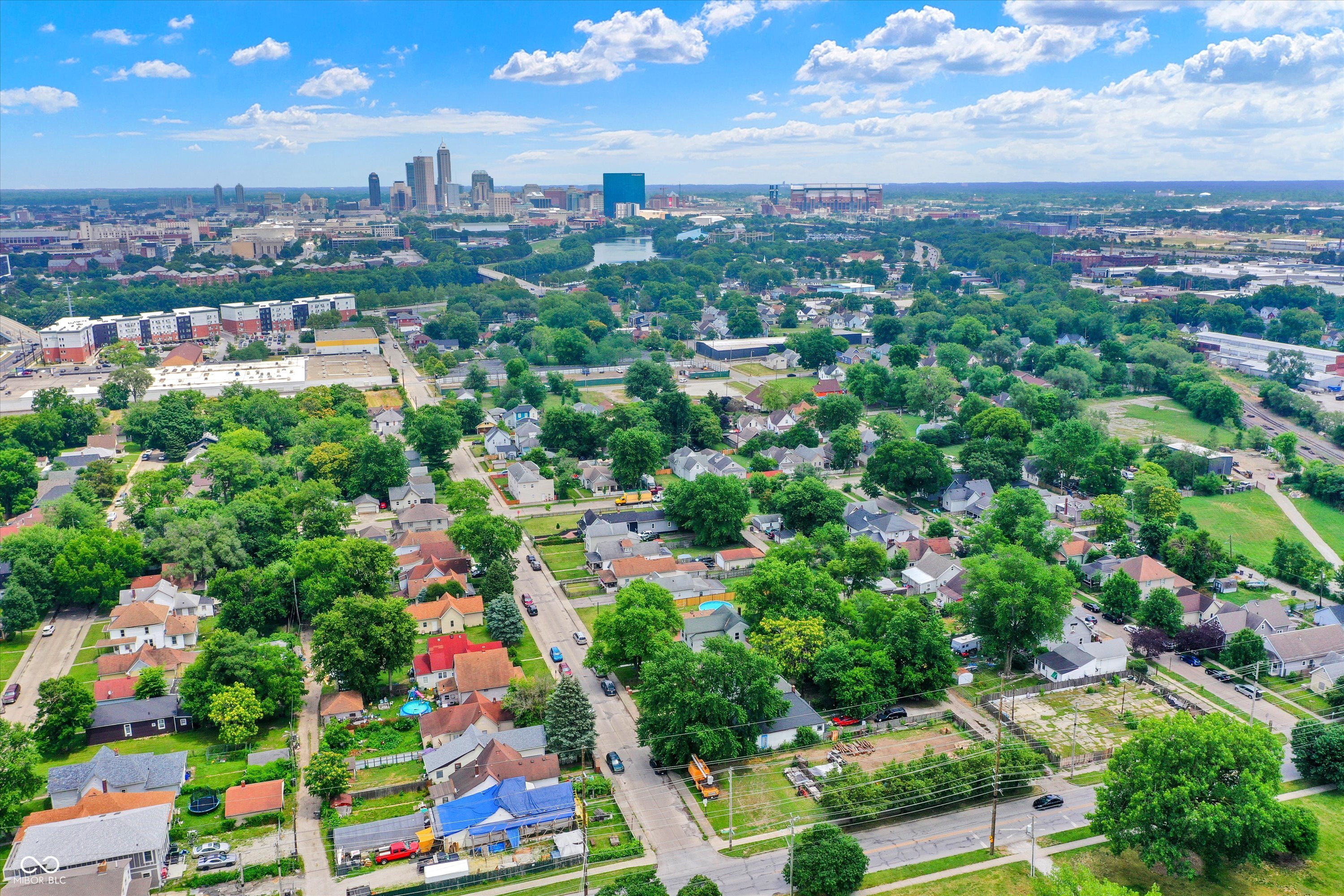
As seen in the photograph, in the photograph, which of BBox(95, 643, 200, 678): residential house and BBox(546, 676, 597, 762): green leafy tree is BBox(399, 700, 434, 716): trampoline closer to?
BBox(546, 676, 597, 762): green leafy tree

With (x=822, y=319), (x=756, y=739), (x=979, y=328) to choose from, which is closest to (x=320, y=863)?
(x=756, y=739)

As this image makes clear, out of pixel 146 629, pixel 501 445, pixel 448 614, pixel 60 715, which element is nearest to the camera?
pixel 60 715

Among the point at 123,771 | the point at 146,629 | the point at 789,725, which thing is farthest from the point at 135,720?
the point at 789,725

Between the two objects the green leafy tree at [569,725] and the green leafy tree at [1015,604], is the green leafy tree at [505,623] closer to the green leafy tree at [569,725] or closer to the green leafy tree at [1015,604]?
the green leafy tree at [569,725]

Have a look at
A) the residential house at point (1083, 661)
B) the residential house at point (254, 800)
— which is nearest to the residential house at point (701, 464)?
the residential house at point (1083, 661)

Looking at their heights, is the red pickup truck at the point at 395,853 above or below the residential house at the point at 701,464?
below

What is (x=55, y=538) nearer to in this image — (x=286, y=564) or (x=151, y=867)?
(x=286, y=564)

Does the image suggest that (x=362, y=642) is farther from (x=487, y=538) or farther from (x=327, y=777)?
(x=487, y=538)
